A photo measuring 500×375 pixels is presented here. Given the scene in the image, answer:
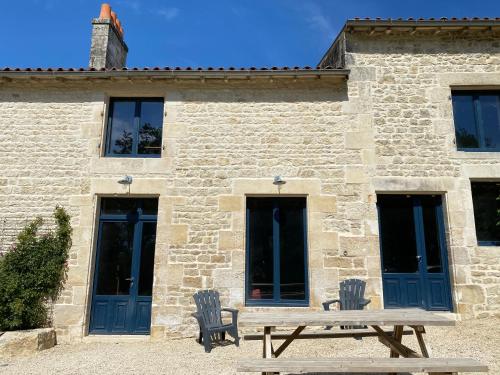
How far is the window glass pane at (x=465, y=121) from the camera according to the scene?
23.3ft

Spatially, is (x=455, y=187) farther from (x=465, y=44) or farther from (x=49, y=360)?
(x=49, y=360)

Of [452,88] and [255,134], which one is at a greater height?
[452,88]

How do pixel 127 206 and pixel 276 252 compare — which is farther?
pixel 127 206

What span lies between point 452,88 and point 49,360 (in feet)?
28.0

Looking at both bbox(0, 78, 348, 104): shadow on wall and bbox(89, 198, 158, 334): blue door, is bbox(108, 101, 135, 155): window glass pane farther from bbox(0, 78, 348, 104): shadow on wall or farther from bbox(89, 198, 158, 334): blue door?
bbox(89, 198, 158, 334): blue door

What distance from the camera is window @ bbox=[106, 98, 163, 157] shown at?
23.5 feet

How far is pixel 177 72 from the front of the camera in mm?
6996

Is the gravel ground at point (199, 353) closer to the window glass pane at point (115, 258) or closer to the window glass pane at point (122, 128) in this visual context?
the window glass pane at point (115, 258)

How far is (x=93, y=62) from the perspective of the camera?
8.17 meters

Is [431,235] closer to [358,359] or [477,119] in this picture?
[477,119]

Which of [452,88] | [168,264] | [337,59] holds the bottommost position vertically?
[168,264]

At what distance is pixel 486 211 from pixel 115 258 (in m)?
7.08

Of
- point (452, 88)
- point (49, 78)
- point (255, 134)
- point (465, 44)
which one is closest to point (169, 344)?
point (255, 134)

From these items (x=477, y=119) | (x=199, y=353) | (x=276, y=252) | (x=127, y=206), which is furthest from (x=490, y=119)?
(x=127, y=206)
